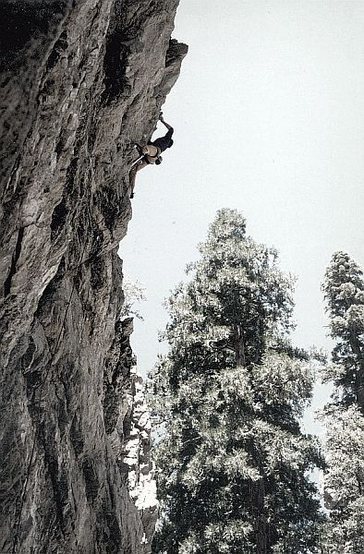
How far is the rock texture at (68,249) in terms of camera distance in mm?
3912

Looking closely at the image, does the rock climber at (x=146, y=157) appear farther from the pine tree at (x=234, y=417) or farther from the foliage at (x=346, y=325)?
the foliage at (x=346, y=325)

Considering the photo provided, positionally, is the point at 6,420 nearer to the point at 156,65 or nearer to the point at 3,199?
the point at 3,199

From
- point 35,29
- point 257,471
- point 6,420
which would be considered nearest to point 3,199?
point 35,29

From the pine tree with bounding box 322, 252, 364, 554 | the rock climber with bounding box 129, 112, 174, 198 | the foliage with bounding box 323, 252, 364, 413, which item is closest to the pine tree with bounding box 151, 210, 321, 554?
the pine tree with bounding box 322, 252, 364, 554

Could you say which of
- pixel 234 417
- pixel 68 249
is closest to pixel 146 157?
pixel 68 249

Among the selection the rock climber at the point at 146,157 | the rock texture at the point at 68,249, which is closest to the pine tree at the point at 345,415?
the rock texture at the point at 68,249

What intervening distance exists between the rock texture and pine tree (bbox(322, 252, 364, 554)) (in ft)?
28.4

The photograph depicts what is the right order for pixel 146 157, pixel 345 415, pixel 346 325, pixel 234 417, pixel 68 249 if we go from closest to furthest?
pixel 68 249 → pixel 146 157 → pixel 234 417 → pixel 345 415 → pixel 346 325

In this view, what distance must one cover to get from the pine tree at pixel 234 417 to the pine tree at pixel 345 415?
1.29 meters

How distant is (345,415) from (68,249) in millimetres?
13351

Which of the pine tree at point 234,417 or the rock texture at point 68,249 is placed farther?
the pine tree at point 234,417

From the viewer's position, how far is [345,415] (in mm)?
16656

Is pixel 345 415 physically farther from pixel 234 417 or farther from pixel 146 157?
pixel 146 157

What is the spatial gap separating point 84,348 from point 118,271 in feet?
7.89
